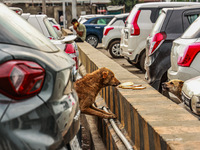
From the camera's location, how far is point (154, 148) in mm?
3842

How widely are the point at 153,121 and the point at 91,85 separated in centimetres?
293

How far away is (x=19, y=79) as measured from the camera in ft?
8.94

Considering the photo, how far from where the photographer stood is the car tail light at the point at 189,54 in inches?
248

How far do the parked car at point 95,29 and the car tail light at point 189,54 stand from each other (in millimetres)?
20698

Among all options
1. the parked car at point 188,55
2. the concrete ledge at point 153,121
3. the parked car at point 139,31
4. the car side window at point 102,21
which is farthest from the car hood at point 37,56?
the car side window at point 102,21

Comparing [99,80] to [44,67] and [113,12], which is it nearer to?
[44,67]

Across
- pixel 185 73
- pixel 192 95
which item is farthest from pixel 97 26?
pixel 192 95

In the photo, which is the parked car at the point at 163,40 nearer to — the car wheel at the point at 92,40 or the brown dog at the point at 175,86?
the brown dog at the point at 175,86

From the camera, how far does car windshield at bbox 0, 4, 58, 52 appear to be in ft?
9.35

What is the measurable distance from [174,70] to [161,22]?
92.5 inches

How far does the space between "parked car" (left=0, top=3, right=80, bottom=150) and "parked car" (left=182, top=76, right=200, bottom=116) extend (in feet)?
7.19

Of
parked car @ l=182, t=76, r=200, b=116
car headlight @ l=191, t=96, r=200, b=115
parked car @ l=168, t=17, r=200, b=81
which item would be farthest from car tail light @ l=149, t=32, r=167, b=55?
car headlight @ l=191, t=96, r=200, b=115

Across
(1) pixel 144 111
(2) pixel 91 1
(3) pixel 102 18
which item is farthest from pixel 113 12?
(1) pixel 144 111

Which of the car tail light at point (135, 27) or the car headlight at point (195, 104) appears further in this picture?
the car tail light at point (135, 27)
